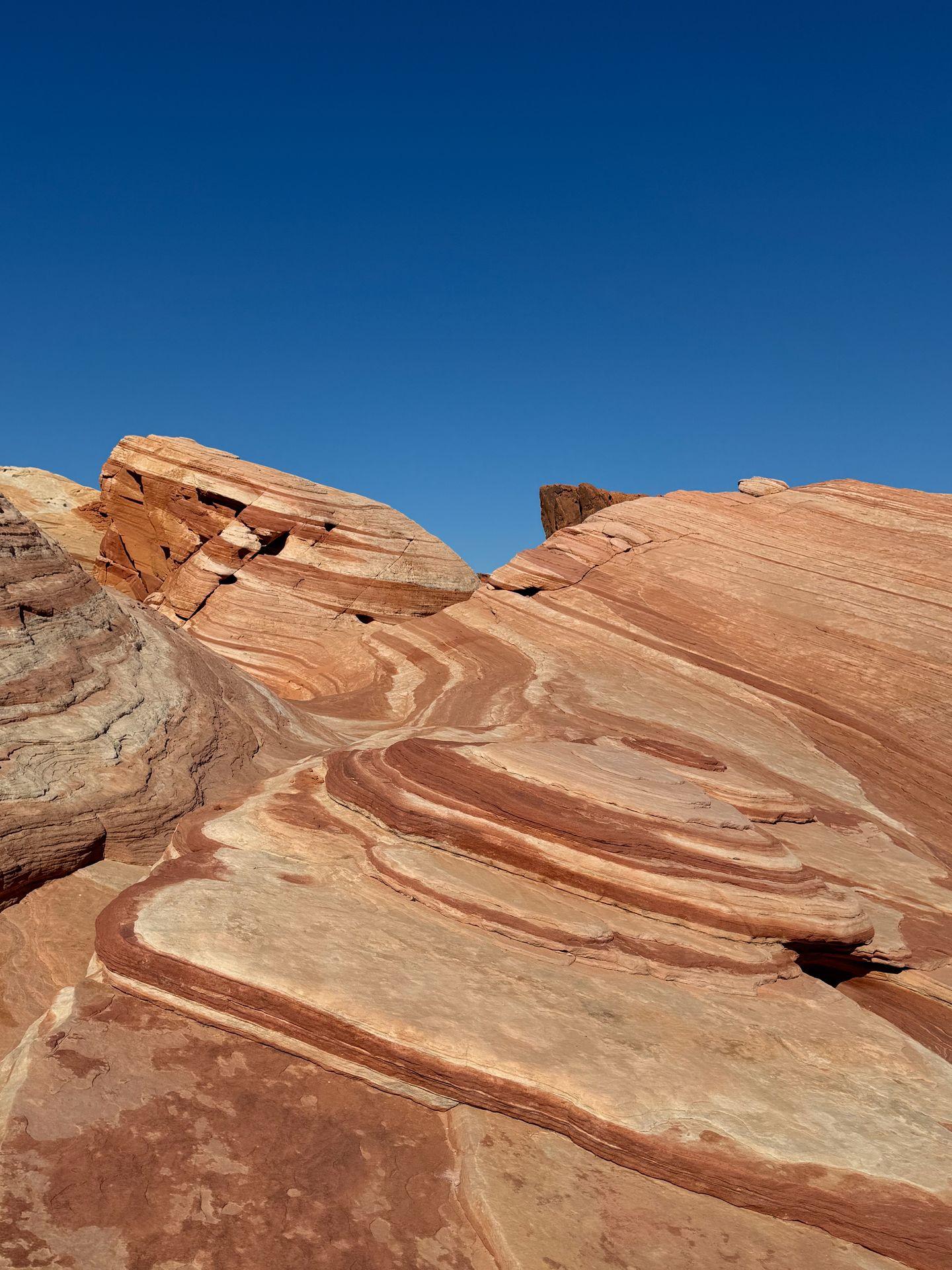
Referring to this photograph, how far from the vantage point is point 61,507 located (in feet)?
99.5

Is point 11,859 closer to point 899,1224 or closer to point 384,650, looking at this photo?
point 899,1224

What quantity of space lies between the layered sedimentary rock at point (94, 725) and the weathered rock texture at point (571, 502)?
47.5 meters

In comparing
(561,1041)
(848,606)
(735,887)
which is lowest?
(561,1041)

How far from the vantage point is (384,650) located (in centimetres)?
1852

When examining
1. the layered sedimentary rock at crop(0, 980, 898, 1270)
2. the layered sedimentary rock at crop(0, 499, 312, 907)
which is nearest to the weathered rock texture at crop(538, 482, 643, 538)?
the layered sedimentary rock at crop(0, 499, 312, 907)

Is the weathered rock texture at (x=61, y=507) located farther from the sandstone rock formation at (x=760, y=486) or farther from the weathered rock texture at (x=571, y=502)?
the weathered rock texture at (x=571, y=502)

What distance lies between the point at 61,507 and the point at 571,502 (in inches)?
1434

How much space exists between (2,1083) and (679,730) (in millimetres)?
9305

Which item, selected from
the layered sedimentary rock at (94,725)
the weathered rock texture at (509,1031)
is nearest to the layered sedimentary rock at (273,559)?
the layered sedimentary rock at (94,725)

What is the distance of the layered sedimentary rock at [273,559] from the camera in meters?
20.8

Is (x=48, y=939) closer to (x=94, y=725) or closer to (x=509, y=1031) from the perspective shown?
(x=94, y=725)

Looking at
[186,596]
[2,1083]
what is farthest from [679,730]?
[186,596]

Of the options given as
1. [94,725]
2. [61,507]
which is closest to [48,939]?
[94,725]

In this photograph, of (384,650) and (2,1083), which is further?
(384,650)
